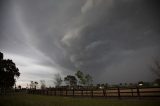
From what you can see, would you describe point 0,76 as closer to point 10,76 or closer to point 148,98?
point 10,76

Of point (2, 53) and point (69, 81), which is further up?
point (2, 53)

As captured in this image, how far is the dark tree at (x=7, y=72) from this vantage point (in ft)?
212

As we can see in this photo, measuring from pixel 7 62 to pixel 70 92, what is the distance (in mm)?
43433

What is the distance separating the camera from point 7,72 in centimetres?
6669

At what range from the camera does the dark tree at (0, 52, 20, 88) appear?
212ft

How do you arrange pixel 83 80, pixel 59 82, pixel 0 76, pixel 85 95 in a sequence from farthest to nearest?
pixel 59 82, pixel 83 80, pixel 0 76, pixel 85 95

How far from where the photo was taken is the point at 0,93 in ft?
148

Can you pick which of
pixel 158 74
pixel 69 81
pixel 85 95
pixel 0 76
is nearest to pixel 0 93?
pixel 0 76

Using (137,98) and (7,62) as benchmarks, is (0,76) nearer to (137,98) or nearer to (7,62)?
(7,62)

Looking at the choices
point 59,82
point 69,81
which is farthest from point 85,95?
point 69,81

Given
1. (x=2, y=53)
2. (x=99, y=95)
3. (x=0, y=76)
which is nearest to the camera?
(x=99, y=95)

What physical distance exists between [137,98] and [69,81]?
429 feet

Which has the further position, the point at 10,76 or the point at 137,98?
the point at 10,76

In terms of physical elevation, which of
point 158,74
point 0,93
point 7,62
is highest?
point 7,62
